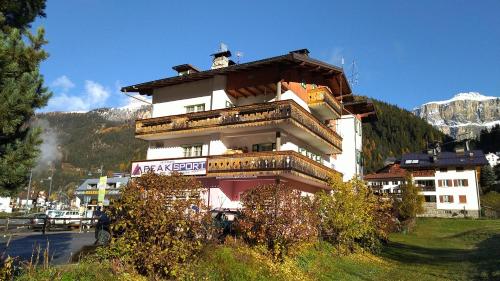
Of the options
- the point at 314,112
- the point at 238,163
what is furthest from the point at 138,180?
the point at 314,112

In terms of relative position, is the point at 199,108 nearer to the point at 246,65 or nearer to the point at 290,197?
the point at 246,65

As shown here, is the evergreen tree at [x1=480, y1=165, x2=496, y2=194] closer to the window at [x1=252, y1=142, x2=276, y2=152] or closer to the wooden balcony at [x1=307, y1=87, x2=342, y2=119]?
the wooden balcony at [x1=307, y1=87, x2=342, y2=119]

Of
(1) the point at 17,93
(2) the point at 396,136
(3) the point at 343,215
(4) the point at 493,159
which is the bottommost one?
(3) the point at 343,215

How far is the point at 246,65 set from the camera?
93.9 feet

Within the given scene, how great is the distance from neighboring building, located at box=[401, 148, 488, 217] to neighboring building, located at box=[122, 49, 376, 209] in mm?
53588

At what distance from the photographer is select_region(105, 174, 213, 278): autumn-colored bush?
40.1ft

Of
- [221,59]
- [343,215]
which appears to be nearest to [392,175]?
Result: [221,59]

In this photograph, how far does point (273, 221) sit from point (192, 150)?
15491mm

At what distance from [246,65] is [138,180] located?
56.6 ft

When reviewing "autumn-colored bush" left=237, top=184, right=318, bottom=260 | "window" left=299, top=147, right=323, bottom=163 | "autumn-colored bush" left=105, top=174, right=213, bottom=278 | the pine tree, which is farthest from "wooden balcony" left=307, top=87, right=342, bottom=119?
the pine tree

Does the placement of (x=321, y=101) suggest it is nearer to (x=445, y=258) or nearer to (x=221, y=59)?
(x=221, y=59)

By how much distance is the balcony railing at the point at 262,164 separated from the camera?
25.5m

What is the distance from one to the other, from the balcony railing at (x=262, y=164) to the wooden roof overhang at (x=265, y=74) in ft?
18.6

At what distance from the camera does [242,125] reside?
91.2ft
